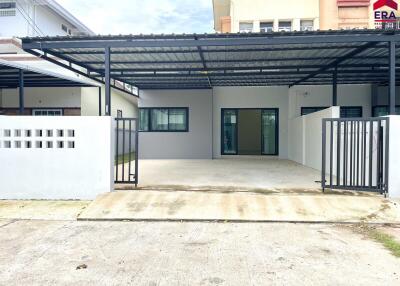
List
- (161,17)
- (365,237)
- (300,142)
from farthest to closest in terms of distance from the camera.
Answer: (161,17)
(300,142)
(365,237)

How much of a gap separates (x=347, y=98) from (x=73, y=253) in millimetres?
13553

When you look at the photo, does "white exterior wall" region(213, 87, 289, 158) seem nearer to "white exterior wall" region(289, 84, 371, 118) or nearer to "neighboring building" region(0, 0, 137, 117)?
"white exterior wall" region(289, 84, 371, 118)

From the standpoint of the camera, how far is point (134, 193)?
6980 mm

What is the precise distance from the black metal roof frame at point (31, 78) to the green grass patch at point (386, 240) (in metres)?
9.88

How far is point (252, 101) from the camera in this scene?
1573 centimetres

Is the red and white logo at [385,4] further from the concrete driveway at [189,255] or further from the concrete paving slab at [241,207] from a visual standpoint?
the concrete driveway at [189,255]

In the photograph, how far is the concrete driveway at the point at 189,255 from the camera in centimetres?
352

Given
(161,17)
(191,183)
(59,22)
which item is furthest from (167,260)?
(161,17)

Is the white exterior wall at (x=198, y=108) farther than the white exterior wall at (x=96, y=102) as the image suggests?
Yes

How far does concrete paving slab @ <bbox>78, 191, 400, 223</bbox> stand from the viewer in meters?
5.84

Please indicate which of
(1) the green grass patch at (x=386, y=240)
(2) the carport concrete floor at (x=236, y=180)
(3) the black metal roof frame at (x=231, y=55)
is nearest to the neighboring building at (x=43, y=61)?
(3) the black metal roof frame at (x=231, y=55)

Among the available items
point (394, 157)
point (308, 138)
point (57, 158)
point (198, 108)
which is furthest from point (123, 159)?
point (198, 108)

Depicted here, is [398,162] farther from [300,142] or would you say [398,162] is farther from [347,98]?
[347,98]

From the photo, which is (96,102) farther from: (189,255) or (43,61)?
(189,255)
